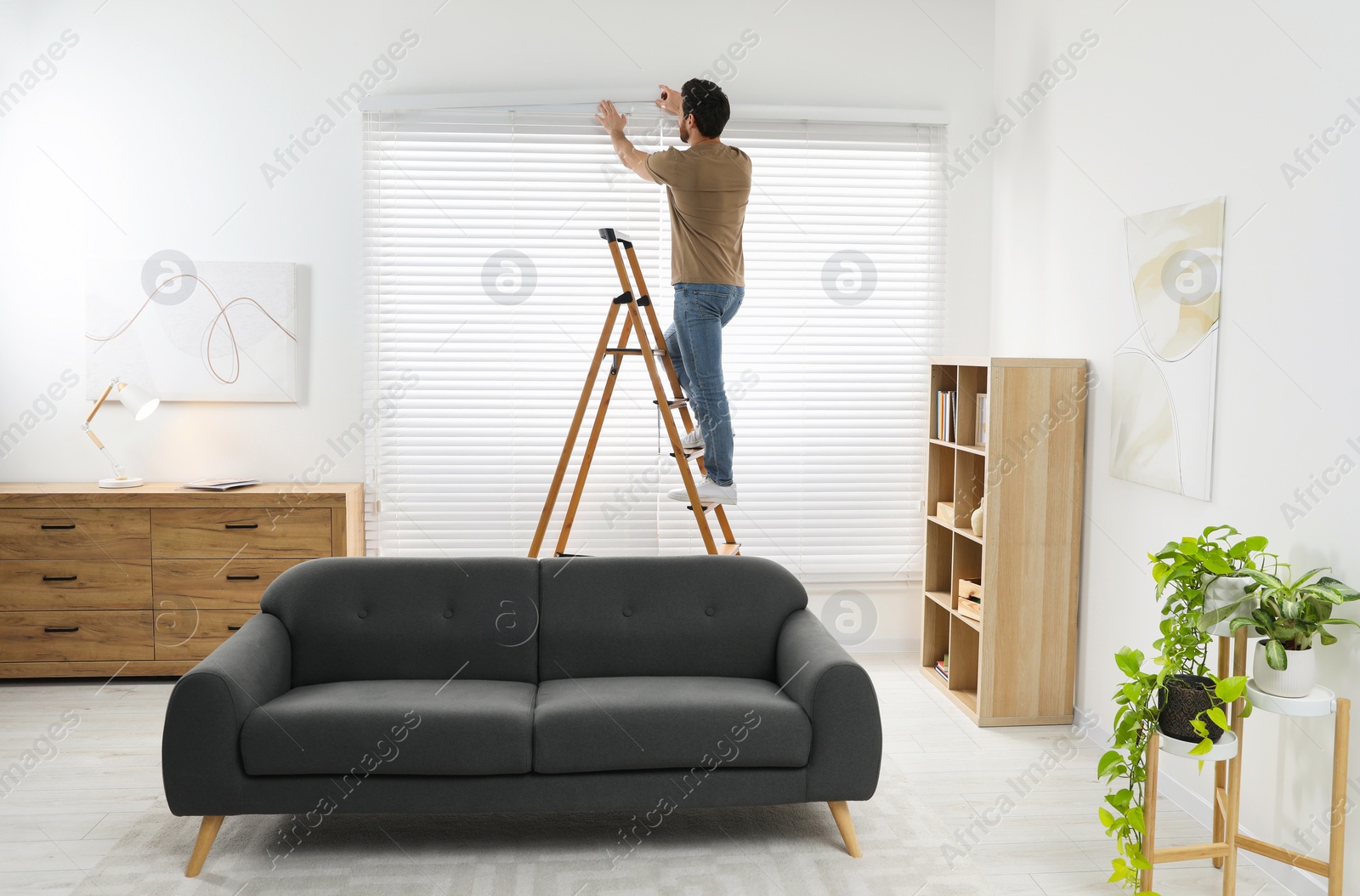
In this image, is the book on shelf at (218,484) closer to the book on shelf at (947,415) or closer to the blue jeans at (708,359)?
the blue jeans at (708,359)

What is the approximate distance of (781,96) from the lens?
16.0 feet

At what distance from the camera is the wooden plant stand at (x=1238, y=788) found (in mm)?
2490

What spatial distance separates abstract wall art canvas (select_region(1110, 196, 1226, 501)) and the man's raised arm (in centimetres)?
204

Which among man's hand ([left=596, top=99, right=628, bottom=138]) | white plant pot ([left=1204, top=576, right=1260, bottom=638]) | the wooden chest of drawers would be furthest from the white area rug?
man's hand ([left=596, top=99, right=628, bottom=138])

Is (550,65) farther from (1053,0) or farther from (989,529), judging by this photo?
(989,529)

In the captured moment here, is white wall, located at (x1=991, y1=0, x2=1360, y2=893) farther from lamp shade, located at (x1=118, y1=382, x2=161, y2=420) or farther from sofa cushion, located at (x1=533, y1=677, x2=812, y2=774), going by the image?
lamp shade, located at (x1=118, y1=382, x2=161, y2=420)

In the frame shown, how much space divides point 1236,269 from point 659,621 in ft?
7.17

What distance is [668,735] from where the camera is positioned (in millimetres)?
2889

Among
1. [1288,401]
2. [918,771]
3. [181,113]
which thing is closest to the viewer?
[1288,401]

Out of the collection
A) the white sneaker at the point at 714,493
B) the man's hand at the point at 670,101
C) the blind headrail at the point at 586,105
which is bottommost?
the white sneaker at the point at 714,493

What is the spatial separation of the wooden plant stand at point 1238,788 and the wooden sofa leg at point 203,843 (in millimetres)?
2643

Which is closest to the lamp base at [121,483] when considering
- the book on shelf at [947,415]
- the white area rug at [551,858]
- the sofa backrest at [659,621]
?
the white area rug at [551,858]

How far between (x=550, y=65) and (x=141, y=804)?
11.9ft

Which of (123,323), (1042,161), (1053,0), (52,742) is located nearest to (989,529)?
(1042,161)
